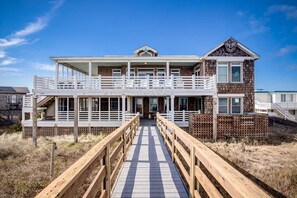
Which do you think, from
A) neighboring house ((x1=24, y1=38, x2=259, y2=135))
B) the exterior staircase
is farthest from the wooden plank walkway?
the exterior staircase

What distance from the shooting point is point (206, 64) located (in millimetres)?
17750

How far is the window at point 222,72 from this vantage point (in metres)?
18.0

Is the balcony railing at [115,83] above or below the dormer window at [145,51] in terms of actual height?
below

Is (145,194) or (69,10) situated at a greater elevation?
(69,10)

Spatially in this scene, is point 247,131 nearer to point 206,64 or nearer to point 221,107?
point 221,107

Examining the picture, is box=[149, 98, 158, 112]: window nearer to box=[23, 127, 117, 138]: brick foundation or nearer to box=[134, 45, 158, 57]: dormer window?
box=[134, 45, 158, 57]: dormer window

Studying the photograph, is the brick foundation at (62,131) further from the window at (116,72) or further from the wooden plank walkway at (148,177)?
the wooden plank walkway at (148,177)

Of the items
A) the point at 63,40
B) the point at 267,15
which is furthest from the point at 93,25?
the point at 267,15

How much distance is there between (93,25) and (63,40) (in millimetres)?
7187

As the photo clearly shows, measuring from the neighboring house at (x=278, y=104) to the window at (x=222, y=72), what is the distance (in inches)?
650

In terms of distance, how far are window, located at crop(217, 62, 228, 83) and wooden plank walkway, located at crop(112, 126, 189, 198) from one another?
13.3m

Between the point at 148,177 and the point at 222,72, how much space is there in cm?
1570

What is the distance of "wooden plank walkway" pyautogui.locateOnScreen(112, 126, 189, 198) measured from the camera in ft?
13.0

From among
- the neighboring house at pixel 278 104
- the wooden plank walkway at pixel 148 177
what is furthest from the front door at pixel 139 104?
the neighboring house at pixel 278 104
